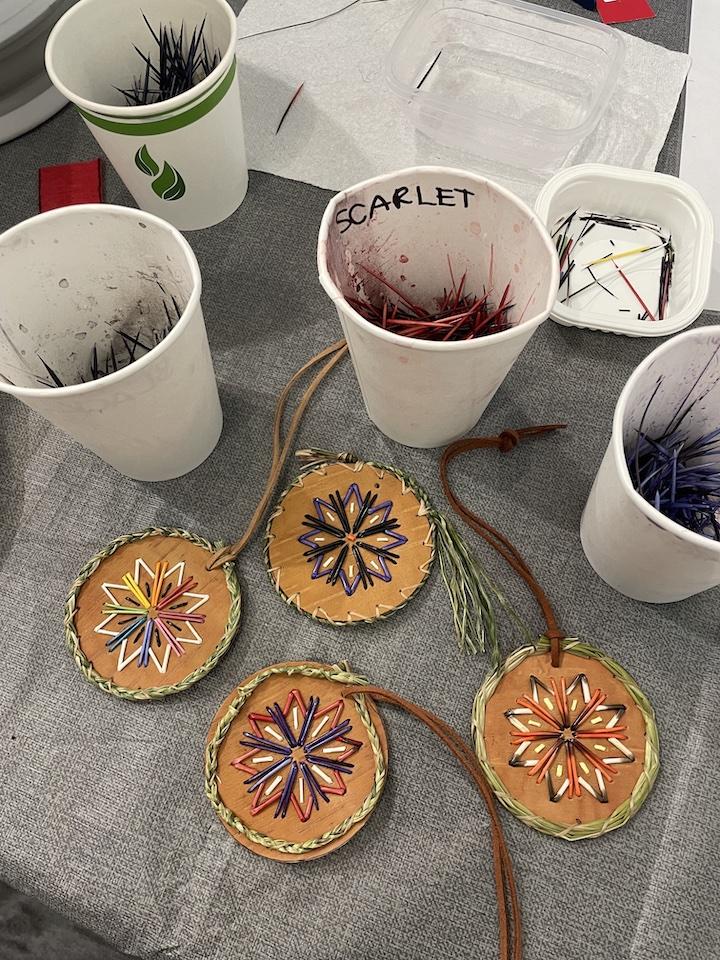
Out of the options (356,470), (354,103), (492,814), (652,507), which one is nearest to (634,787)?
(492,814)

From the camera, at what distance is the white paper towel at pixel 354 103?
78 centimetres

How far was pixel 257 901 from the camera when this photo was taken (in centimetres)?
52

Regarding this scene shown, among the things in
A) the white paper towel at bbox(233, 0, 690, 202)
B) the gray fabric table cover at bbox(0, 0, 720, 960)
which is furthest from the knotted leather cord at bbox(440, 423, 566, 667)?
the white paper towel at bbox(233, 0, 690, 202)

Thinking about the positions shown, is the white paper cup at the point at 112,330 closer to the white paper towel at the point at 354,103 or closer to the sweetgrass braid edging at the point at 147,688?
the sweetgrass braid edging at the point at 147,688

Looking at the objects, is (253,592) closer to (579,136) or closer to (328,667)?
(328,667)

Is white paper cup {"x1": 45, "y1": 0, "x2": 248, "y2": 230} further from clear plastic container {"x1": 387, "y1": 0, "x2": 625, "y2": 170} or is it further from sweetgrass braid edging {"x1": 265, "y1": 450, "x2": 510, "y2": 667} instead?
sweetgrass braid edging {"x1": 265, "y1": 450, "x2": 510, "y2": 667}

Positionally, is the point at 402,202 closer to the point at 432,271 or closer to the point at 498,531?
the point at 432,271

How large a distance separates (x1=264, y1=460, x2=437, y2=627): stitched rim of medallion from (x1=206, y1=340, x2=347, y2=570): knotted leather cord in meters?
0.01

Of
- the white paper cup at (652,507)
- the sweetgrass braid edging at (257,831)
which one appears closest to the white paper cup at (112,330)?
the sweetgrass braid edging at (257,831)

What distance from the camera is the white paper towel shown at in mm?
776

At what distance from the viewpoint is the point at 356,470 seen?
24.8 inches

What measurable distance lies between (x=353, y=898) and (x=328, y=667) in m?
0.16

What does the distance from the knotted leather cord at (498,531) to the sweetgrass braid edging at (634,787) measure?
14 mm

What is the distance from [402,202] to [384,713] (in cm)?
40
